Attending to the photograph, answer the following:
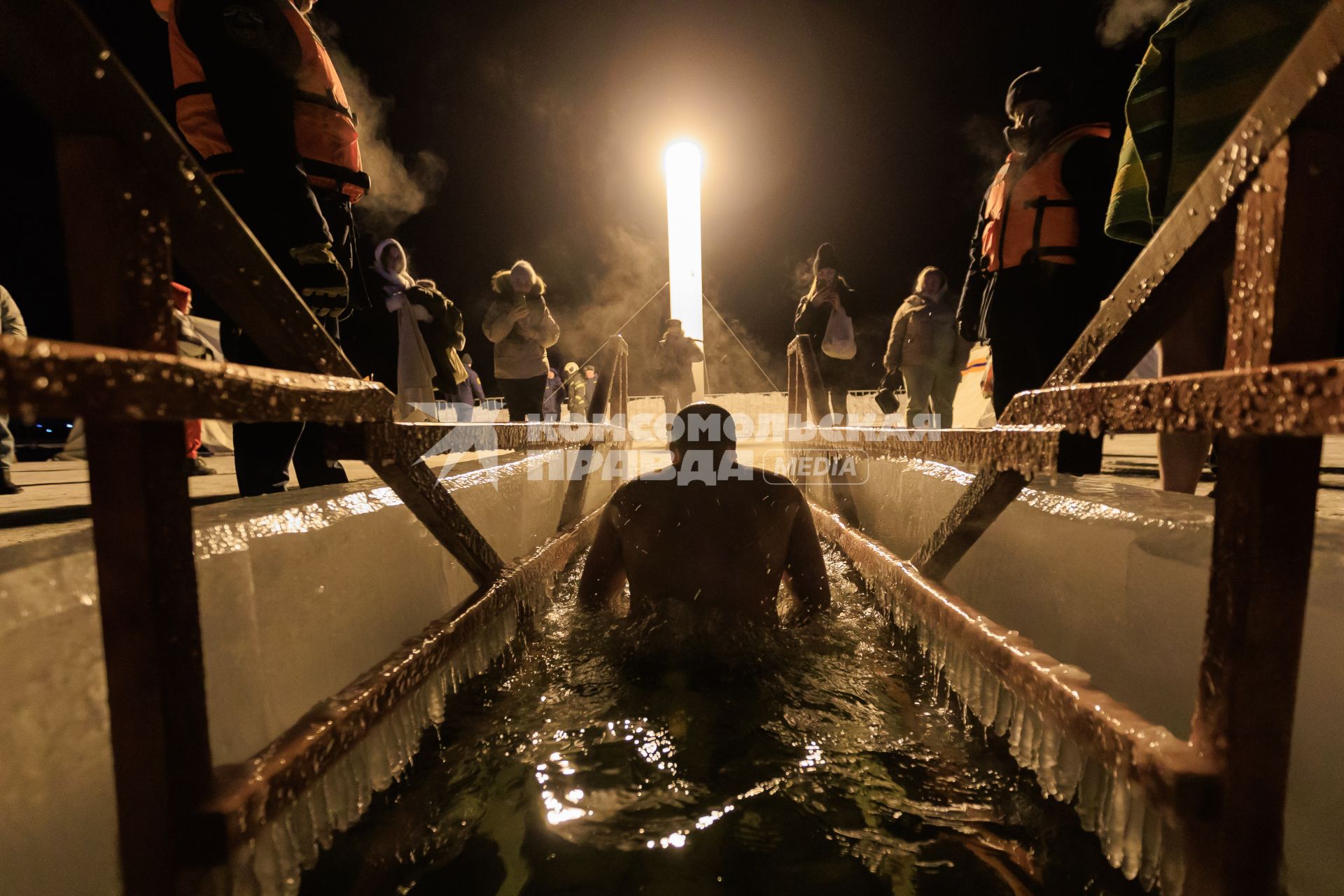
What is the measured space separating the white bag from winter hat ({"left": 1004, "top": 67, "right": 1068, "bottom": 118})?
3917 millimetres

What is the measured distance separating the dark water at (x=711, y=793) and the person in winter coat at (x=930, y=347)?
177 inches

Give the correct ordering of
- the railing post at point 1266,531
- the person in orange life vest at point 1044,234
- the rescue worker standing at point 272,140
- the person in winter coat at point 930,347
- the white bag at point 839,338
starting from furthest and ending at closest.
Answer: the white bag at point 839,338 → the person in winter coat at point 930,347 → the person in orange life vest at point 1044,234 → the rescue worker standing at point 272,140 → the railing post at point 1266,531

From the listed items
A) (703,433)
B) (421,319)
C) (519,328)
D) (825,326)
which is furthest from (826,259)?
(703,433)

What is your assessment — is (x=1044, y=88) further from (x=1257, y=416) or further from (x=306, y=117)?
(x=306, y=117)

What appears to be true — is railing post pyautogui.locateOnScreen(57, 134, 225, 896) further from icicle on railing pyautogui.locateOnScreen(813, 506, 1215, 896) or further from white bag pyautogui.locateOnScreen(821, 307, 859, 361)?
white bag pyautogui.locateOnScreen(821, 307, 859, 361)

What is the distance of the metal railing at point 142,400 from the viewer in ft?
2.38

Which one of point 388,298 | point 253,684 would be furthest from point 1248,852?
point 388,298

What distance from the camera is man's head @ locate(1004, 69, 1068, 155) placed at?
3.10 m

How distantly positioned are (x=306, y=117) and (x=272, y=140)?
1.41 ft

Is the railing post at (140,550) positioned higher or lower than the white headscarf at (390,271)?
lower

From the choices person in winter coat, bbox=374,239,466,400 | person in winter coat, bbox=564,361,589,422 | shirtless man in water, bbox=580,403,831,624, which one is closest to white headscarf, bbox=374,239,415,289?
person in winter coat, bbox=374,239,466,400

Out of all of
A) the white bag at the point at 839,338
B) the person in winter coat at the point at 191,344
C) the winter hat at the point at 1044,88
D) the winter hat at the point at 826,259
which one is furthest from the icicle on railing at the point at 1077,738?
the winter hat at the point at 826,259

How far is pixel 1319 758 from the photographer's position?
110cm

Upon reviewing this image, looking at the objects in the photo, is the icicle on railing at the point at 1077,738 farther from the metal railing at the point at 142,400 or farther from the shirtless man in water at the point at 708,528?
the metal railing at the point at 142,400
